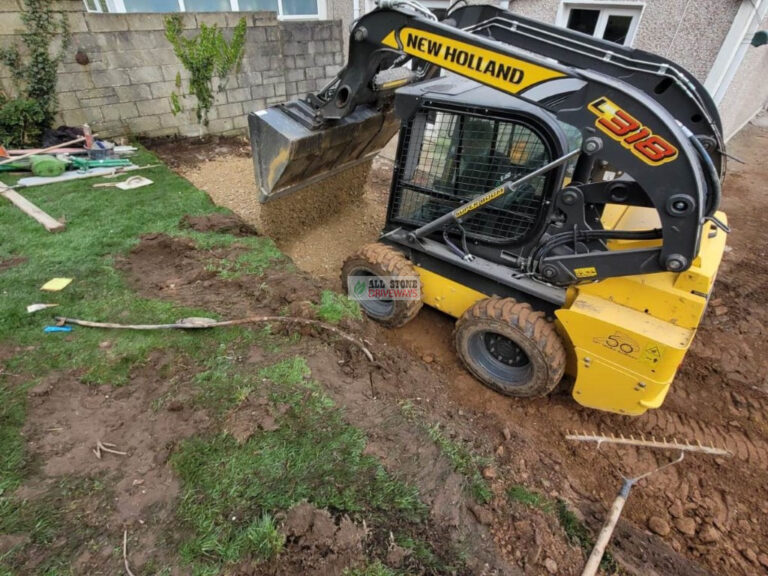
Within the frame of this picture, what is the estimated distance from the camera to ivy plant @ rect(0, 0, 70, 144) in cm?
589

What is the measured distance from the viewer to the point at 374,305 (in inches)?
154

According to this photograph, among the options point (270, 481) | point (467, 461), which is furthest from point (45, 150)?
point (467, 461)

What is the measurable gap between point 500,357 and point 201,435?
7.35 ft

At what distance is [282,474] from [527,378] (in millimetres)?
1930

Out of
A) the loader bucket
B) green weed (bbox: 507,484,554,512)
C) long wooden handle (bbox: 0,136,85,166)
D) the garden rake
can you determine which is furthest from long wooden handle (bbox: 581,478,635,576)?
long wooden handle (bbox: 0,136,85,166)

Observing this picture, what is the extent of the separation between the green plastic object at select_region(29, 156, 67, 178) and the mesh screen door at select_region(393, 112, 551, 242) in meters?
5.31

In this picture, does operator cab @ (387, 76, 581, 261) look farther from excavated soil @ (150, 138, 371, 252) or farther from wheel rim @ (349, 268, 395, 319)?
excavated soil @ (150, 138, 371, 252)

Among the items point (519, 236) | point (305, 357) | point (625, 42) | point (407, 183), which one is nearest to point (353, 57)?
point (407, 183)

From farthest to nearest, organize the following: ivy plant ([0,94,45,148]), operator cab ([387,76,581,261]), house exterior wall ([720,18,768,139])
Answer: house exterior wall ([720,18,768,139]) < ivy plant ([0,94,45,148]) < operator cab ([387,76,581,261])

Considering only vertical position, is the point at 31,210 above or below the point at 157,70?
below

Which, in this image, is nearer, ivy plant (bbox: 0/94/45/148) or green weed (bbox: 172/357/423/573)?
green weed (bbox: 172/357/423/573)

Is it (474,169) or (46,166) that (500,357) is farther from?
(46,166)

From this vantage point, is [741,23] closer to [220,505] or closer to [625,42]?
[625,42]

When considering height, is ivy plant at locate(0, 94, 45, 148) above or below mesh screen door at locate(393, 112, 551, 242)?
below
